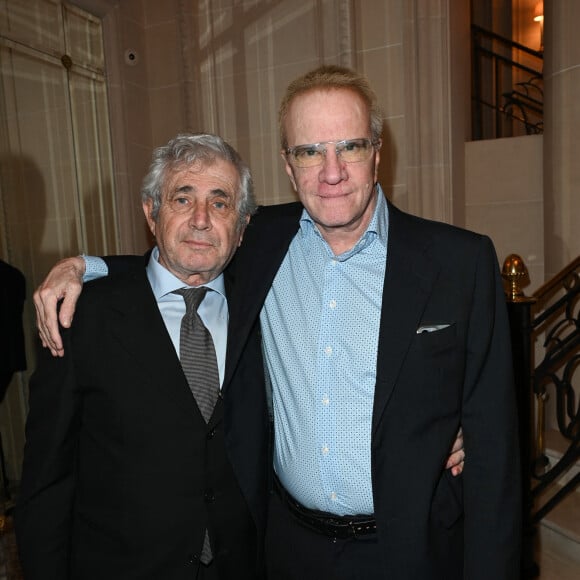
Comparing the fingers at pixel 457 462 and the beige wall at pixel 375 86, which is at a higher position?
the beige wall at pixel 375 86

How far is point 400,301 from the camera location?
5.09 ft

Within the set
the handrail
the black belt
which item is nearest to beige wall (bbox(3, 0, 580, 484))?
the handrail

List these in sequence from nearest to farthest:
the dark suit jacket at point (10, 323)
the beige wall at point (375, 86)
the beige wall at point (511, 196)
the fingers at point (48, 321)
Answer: the fingers at point (48, 321), the dark suit jacket at point (10, 323), the beige wall at point (375, 86), the beige wall at point (511, 196)

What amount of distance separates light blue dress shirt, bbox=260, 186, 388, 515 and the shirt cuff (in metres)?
0.53

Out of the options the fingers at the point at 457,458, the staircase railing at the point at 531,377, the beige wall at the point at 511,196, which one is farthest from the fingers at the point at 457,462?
the beige wall at the point at 511,196

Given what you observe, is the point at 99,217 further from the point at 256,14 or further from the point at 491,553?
the point at 491,553

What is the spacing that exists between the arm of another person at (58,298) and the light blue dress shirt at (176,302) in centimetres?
2

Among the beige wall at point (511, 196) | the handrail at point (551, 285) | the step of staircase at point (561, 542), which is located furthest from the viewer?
the beige wall at point (511, 196)

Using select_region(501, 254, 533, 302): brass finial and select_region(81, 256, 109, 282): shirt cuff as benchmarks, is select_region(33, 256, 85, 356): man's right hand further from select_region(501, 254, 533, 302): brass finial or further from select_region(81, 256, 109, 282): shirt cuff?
select_region(501, 254, 533, 302): brass finial

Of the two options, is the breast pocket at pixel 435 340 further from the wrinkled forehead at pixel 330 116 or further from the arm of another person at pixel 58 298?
the arm of another person at pixel 58 298

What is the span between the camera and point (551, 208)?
4.32m

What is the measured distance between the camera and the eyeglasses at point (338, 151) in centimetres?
165

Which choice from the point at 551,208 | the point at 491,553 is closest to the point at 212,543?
the point at 491,553

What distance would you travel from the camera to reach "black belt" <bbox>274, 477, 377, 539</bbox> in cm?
163
